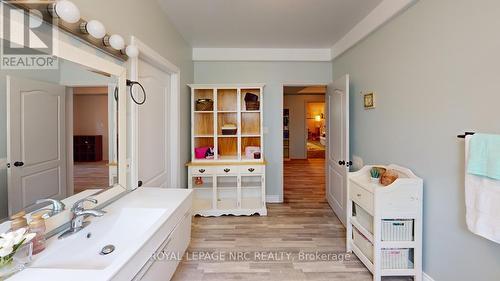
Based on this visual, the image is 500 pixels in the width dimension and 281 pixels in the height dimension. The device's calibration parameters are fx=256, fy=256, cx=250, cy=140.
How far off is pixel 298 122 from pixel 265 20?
6.46 metres

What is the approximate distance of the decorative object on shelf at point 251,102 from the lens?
3.83 meters

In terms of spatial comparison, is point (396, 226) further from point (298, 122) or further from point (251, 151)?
point (298, 122)

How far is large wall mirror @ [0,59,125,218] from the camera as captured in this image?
1.07 meters

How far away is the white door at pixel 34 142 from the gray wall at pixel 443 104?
7.60ft

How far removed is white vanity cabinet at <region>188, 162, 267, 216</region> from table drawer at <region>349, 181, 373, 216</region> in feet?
4.63

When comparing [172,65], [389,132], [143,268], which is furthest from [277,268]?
[172,65]

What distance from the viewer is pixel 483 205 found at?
135 centimetres

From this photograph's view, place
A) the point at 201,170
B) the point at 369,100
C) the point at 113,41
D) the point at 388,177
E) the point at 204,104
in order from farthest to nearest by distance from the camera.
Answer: the point at 204,104 < the point at 201,170 < the point at 369,100 < the point at 388,177 < the point at 113,41

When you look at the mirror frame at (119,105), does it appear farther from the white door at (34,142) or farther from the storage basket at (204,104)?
the storage basket at (204,104)

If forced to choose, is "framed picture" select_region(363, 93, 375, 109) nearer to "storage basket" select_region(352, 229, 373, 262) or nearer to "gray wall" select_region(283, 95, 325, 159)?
"storage basket" select_region(352, 229, 373, 262)

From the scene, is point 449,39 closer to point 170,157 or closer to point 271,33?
point 271,33

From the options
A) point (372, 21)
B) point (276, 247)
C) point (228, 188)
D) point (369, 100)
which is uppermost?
point (372, 21)

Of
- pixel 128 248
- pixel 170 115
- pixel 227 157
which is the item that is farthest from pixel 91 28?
pixel 227 157

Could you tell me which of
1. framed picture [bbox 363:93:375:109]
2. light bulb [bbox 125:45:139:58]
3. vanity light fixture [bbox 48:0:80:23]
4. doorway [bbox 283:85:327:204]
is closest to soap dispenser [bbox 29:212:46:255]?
vanity light fixture [bbox 48:0:80:23]
